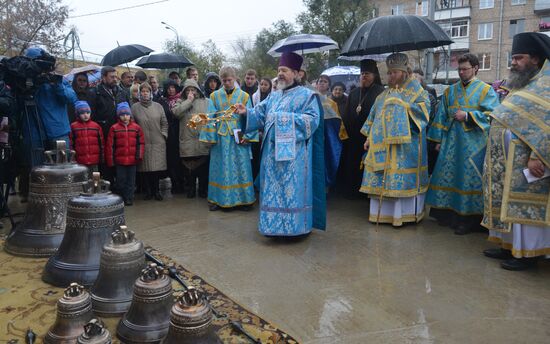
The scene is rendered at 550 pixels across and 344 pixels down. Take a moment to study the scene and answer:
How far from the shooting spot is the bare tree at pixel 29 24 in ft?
63.0

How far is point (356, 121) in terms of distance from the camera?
23.2ft

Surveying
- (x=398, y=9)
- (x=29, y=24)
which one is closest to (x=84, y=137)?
(x=29, y=24)

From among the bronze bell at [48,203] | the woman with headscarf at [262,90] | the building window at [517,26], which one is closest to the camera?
the bronze bell at [48,203]

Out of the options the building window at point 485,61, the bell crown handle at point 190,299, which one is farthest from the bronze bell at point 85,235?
the building window at point 485,61

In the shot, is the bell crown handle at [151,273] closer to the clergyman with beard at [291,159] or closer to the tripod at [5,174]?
the clergyman with beard at [291,159]

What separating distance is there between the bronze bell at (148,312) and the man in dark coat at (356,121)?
173 inches

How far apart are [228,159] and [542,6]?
37285mm

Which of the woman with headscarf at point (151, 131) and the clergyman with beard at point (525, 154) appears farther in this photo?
the woman with headscarf at point (151, 131)

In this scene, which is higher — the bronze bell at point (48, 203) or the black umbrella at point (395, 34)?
the black umbrella at point (395, 34)

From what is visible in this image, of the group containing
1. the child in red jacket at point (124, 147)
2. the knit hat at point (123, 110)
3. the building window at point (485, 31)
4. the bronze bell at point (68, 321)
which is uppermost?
the building window at point (485, 31)

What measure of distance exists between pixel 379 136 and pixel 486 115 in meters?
1.19

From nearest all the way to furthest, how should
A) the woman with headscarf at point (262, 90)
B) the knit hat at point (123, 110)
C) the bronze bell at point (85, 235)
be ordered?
the bronze bell at point (85, 235)
the knit hat at point (123, 110)
the woman with headscarf at point (262, 90)

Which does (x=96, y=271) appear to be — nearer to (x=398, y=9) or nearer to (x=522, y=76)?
(x=522, y=76)

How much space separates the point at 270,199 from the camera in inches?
199
